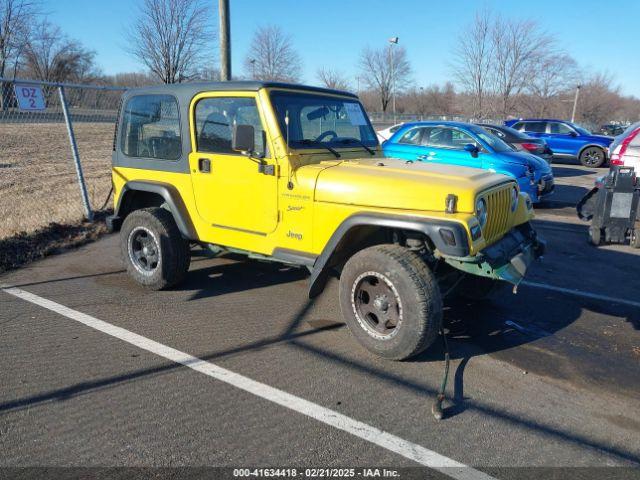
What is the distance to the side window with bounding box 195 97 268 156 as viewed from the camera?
418 centimetres

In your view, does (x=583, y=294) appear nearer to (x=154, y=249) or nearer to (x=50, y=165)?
(x=154, y=249)

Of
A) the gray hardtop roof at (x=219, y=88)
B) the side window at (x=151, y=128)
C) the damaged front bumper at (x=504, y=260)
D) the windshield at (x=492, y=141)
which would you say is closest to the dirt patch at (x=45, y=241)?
the side window at (x=151, y=128)

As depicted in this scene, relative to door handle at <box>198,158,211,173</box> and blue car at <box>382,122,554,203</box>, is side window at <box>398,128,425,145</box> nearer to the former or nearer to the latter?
blue car at <box>382,122,554,203</box>

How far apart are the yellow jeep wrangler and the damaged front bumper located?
1 centimetres

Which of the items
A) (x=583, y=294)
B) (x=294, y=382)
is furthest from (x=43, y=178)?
(x=583, y=294)

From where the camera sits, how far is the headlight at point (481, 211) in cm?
353

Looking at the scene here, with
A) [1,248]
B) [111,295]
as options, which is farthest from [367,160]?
[1,248]

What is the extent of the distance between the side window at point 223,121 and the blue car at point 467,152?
16.9 feet

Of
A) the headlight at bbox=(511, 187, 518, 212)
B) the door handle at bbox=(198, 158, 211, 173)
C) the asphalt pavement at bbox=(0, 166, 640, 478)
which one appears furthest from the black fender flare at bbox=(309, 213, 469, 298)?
the door handle at bbox=(198, 158, 211, 173)

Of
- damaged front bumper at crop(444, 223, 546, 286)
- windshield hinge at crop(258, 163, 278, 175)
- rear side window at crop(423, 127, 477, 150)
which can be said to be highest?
rear side window at crop(423, 127, 477, 150)

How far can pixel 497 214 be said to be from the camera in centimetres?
387

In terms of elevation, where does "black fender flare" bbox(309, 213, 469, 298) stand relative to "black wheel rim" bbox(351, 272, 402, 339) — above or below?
above

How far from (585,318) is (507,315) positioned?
0.70 metres

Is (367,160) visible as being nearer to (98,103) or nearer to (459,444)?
(459,444)
